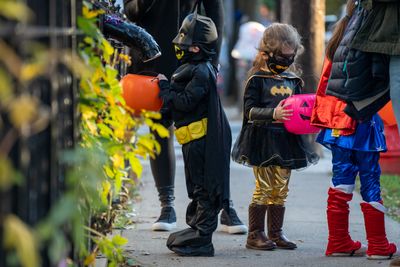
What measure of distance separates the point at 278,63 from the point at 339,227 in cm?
109

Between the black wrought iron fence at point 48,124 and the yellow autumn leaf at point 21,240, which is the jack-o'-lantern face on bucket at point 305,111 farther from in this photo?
the yellow autumn leaf at point 21,240

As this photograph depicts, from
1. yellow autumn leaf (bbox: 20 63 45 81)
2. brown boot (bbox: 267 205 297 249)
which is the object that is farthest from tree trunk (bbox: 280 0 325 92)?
yellow autumn leaf (bbox: 20 63 45 81)

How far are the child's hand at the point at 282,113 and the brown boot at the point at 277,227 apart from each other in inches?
24.4

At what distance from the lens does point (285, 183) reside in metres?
6.12

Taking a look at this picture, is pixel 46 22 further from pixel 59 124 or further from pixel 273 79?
pixel 273 79

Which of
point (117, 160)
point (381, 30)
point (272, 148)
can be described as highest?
point (381, 30)

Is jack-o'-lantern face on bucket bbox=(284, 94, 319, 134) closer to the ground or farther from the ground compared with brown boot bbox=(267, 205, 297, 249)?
farther from the ground

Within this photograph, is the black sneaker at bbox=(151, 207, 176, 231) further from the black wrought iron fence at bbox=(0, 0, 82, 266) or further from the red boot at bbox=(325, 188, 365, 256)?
the black wrought iron fence at bbox=(0, 0, 82, 266)

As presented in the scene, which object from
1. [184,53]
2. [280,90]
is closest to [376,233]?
[280,90]

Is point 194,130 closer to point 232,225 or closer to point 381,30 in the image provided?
point 232,225

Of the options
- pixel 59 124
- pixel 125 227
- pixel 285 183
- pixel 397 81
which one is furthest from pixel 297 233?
pixel 59 124

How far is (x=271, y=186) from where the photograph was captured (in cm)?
609

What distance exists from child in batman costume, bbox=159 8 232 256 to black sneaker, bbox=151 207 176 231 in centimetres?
85

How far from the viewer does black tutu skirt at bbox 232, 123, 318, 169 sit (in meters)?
6.04
